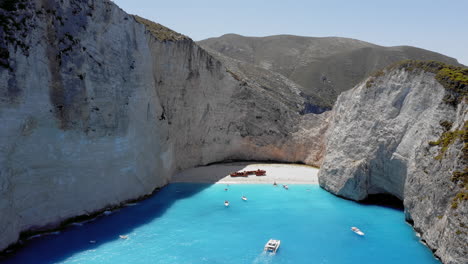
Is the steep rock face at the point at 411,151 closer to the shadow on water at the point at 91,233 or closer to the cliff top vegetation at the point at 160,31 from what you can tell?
the shadow on water at the point at 91,233

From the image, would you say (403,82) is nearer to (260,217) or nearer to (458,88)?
(458,88)

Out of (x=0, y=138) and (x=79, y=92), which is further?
(x=79, y=92)

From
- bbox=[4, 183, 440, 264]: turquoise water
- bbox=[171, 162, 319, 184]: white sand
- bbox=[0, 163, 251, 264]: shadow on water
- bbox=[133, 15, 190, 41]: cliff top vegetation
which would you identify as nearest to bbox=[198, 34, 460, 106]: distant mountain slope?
bbox=[171, 162, 319, 184]: white sand

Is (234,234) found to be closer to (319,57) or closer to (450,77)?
(450,77)

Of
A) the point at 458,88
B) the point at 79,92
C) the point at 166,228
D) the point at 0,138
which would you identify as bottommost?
the point at 166,228

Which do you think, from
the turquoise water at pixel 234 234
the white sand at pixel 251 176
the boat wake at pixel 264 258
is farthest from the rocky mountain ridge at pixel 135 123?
the boat wake at pixel 264 258

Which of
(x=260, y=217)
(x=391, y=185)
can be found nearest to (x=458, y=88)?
(x=391, y=185)

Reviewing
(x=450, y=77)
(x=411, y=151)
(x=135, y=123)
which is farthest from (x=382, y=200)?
(x=135, y=123)
